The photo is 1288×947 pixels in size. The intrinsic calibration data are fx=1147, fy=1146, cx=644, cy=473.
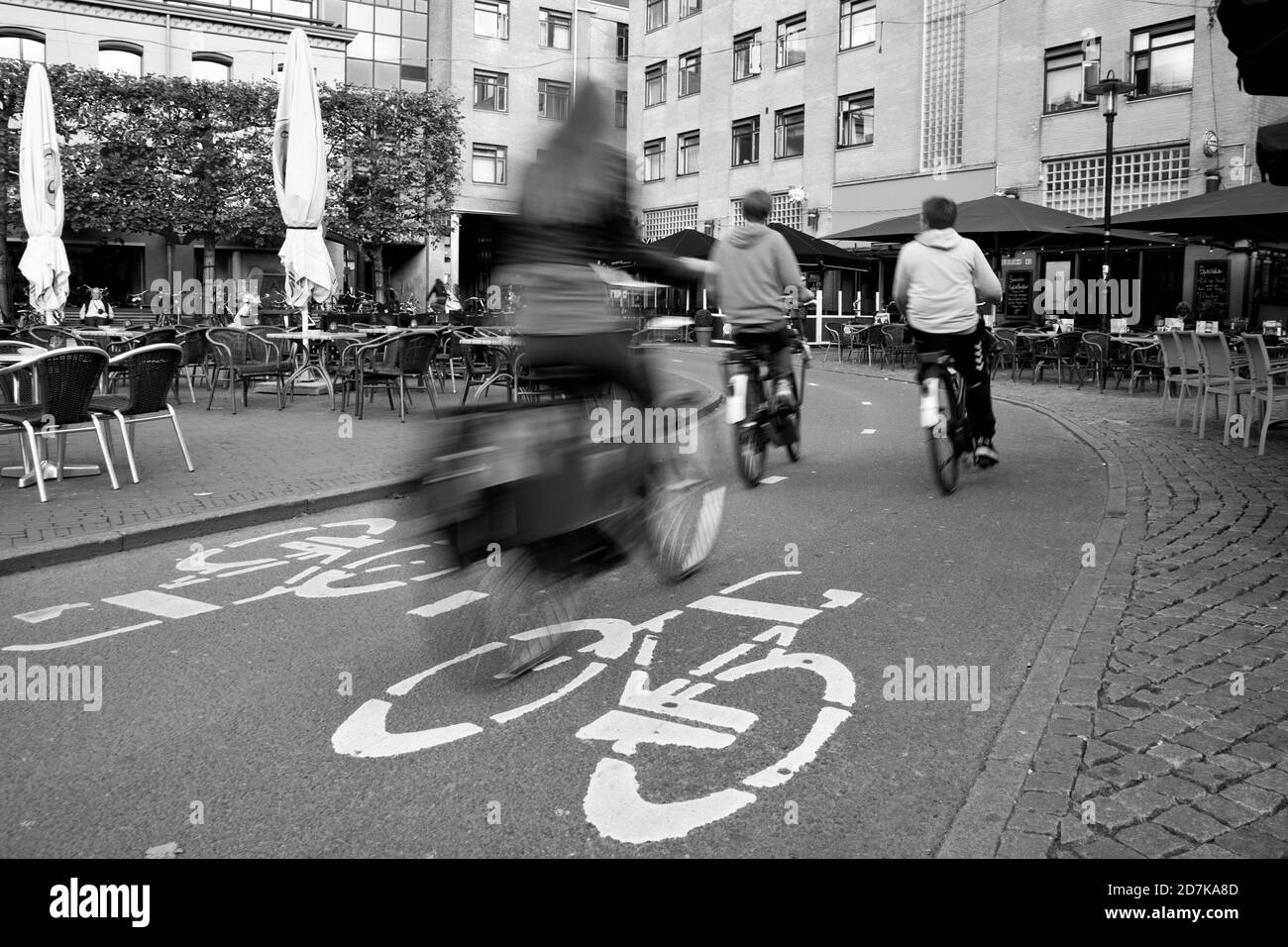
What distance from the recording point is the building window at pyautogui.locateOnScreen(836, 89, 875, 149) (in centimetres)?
3481

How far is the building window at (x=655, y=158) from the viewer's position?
146 ft

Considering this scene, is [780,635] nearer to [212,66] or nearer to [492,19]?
[212,66]

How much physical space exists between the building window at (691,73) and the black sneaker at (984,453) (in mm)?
36204

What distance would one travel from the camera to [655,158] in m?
45.2

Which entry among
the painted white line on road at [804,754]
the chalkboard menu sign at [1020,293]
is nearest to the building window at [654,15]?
the chalkboard menu sign at [1020,293]

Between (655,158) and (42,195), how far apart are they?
3156cm

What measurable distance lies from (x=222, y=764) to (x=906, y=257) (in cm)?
636

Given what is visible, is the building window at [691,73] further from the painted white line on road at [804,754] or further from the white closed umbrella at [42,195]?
the painted white line on road at [804,754]

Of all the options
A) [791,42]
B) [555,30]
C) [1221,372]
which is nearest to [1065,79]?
[791,42]

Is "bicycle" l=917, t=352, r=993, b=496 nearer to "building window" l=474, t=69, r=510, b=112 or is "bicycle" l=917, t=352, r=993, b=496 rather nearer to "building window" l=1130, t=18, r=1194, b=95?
"building window" l=1130, t=18, r=1194, b=95
